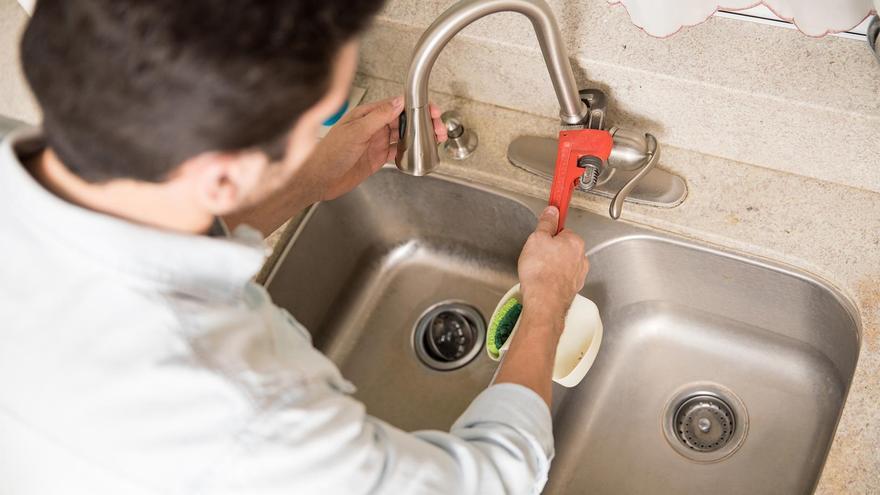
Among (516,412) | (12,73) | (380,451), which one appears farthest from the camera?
(12,73)

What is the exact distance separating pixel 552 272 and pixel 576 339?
131 millimetres

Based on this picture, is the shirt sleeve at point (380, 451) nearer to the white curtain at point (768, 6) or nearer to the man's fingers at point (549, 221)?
the man's fingers at point (549, 221)

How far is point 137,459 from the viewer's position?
1.64 feet

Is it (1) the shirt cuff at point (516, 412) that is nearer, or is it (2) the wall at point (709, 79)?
(1) the shirt cuff at point (516, 412)

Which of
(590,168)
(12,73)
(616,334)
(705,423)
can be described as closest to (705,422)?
(705,423)

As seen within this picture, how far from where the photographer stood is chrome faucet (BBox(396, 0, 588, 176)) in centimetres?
72

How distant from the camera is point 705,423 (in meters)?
0.94

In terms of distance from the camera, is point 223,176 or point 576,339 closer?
point 223,176

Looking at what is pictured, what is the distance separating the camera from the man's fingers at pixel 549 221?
2.96ft

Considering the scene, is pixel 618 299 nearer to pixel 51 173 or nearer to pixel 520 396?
pixel 520 396

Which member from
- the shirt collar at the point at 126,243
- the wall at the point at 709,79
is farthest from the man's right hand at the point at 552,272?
the shirt collar at the point at 126,243

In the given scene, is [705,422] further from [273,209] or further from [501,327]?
[273,209]

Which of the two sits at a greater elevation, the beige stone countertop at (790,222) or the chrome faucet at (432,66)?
the chrome faucet at (432,66)

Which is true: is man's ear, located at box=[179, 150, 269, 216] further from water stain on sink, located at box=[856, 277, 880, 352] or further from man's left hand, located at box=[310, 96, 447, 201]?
water stain on sink, located at box=[856, 277, 880, 352]
